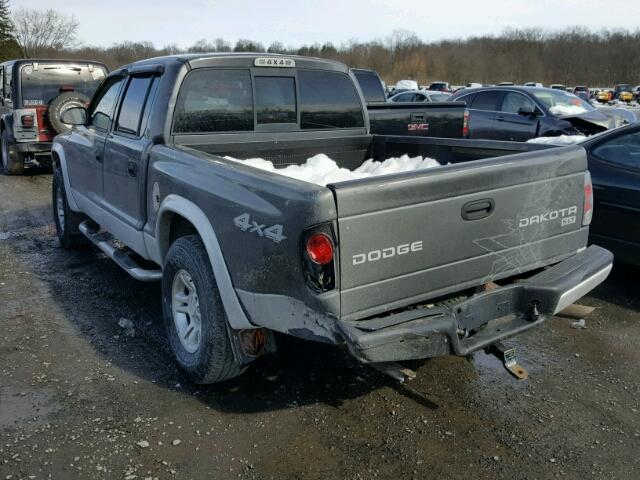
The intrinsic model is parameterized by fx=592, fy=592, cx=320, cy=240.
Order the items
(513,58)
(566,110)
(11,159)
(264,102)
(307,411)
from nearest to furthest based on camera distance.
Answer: (307,411), (264,102), (11,159), (566,110), (513,58)

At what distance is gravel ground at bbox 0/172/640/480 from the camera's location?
285 cm

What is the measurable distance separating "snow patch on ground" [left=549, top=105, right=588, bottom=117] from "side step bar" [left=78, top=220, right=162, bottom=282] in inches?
349

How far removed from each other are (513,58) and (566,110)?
80321 mm

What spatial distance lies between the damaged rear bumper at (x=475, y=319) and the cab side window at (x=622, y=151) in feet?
6.45

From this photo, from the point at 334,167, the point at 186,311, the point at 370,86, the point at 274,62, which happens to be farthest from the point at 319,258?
the point at 370,86

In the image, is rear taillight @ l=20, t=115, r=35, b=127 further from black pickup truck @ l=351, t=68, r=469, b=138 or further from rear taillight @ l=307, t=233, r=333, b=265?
rear taillight @ l=307, t=233, r=333, b=265

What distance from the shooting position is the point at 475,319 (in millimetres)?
2932

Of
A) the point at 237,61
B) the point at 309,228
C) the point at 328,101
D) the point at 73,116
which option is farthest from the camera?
the point at 73,116

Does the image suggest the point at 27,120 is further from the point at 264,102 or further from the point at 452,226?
the point at 452,226

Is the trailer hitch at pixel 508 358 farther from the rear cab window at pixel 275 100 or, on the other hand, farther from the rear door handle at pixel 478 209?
the rear cab window at pixel 275 100

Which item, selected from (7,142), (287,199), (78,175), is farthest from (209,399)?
(7,142)

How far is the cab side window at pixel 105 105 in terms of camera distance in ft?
16.2

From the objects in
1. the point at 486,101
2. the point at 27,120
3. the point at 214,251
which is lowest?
the point at 214,251

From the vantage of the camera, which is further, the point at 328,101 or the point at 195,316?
the point at 328,101
